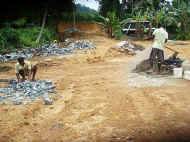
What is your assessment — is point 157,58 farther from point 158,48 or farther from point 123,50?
point 123,50

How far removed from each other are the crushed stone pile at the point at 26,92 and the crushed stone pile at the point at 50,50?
7.99 m

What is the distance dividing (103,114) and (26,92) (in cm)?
276

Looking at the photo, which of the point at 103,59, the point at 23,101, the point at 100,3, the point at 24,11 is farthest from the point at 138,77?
the point at 100,3

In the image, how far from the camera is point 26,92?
1268 cm

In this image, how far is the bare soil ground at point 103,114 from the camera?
9.27 meters

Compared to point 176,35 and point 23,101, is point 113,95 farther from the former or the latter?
point 176,35

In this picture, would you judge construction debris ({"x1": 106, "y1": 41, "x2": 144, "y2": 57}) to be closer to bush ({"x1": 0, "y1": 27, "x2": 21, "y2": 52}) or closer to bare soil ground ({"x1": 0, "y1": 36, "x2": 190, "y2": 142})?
bush ({"x1": 0, "y1": 27, "x2": 21, "y2": 52})

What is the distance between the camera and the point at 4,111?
36.5ft

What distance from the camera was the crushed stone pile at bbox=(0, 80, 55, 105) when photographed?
12.0 m

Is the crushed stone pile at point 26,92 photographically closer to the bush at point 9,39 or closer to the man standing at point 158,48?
the man standing at point 158,48

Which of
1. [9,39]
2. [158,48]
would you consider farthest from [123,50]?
[158,48]

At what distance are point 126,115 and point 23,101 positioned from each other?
2691 millimetres

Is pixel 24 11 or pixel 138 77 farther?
pixel 24 11

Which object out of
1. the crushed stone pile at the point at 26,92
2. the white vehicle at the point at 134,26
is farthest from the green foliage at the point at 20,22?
the crushed stone pile at the point at 26,92
